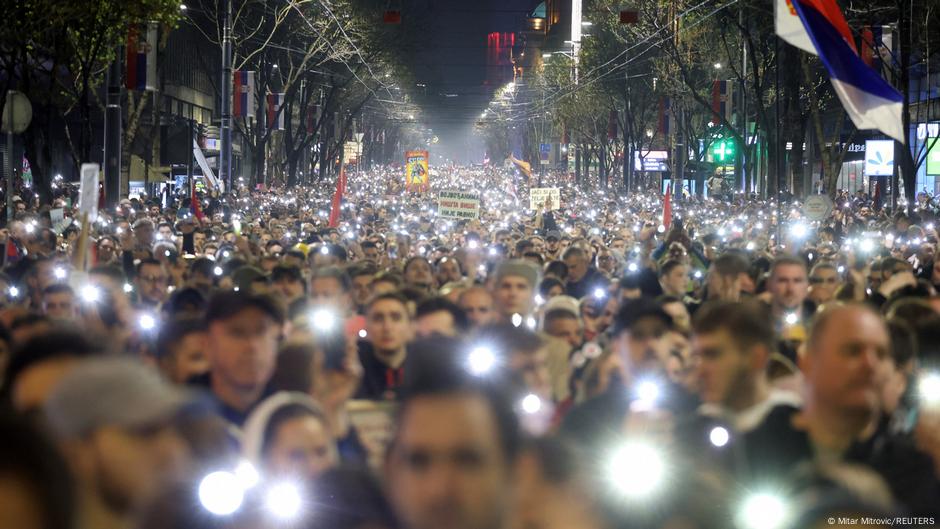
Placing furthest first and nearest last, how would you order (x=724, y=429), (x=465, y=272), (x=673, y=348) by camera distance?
(x=465, y=272) → (x=673, y=348) → (x=724, y=429)

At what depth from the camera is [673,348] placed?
6730 mm

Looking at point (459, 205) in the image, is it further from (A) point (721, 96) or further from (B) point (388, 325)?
(A) point (721, 96)

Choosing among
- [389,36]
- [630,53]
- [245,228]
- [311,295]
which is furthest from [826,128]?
[311,295]

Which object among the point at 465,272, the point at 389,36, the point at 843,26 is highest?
the point at 389,36

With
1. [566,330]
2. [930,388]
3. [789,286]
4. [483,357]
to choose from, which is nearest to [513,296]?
[566,330]

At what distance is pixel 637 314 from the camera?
660cm

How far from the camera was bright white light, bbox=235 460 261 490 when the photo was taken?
4137mm

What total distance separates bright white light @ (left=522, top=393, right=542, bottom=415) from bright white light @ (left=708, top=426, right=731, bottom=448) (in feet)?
2.92

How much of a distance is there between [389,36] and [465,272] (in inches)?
2047

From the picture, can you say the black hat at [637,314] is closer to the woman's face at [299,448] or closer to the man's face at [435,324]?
the man's face at [435,324]

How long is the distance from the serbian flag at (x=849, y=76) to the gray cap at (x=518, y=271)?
11.2ft

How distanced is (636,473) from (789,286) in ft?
21.0

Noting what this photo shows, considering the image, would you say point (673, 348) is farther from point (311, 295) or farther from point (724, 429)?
point (311, 295)

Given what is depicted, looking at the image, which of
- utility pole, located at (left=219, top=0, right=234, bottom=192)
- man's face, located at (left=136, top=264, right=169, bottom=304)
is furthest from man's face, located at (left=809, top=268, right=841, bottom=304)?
utility pole, located at (left=219, top=0, right=234, bottom=192)
